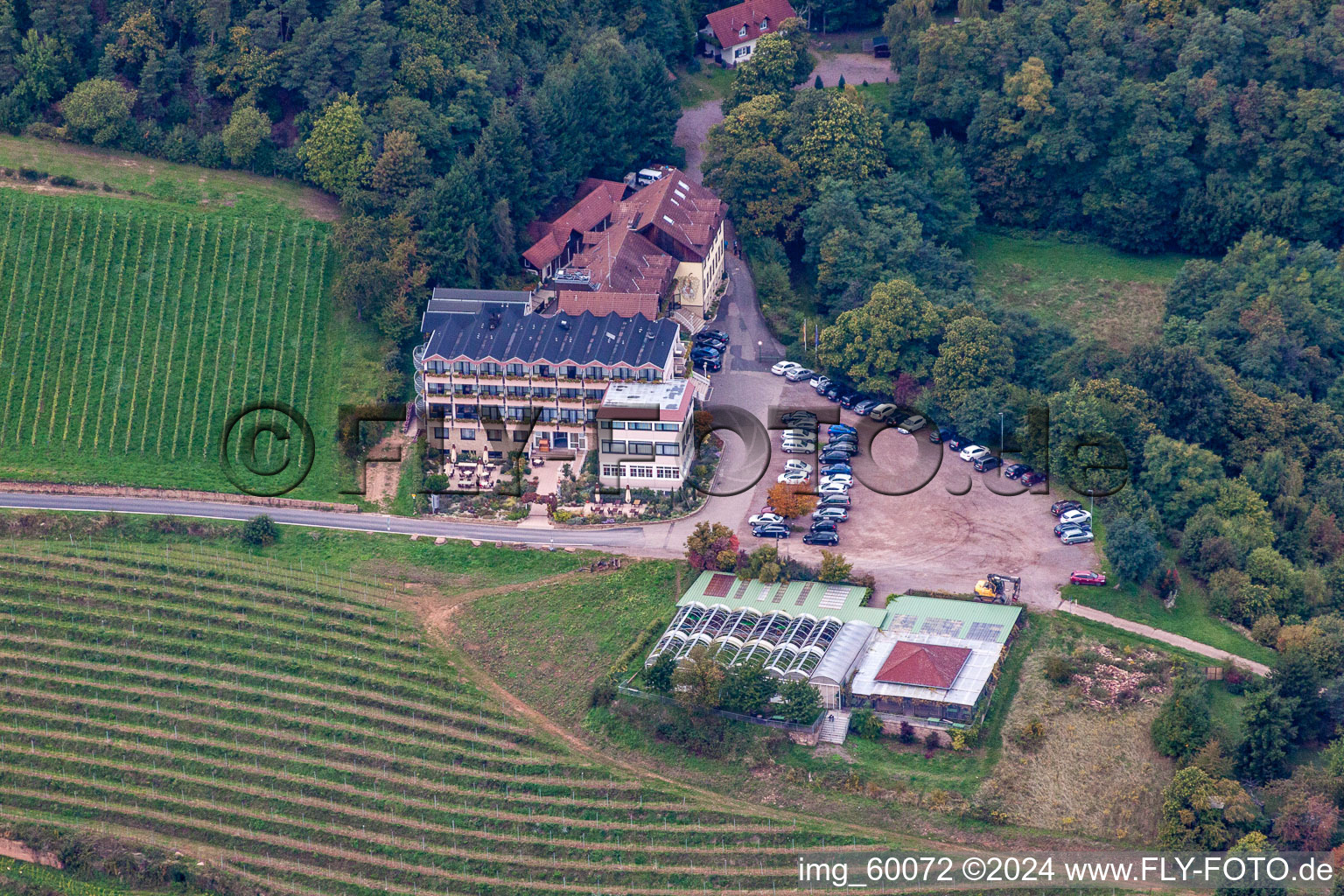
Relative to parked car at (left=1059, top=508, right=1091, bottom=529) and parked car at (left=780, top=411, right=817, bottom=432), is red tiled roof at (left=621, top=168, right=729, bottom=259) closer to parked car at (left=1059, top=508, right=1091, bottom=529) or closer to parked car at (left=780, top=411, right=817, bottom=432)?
parked car at (left=780, top=411, right=817, bottom=432)

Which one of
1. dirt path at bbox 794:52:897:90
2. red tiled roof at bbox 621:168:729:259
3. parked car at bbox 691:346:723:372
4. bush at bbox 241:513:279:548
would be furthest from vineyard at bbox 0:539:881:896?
dirt path at bbox 794:52:897:90

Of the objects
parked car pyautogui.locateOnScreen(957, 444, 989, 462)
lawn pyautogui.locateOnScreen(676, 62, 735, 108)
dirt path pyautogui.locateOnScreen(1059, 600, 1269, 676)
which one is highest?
lawn pyautogui.locateOnScreen(676, 62, 735, 108)

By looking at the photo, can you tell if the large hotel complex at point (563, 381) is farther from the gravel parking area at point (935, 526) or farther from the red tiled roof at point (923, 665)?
the red tiled roof at point (923, 665)

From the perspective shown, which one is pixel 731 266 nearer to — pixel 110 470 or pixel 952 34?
pixel 952 34

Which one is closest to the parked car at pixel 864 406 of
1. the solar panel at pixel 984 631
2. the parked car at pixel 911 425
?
the parked car at pixel 911 425

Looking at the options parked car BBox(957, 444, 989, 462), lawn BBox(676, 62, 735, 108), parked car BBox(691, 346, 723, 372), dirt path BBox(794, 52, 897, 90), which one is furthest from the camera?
lawn BBox(676, 62, 735, 108)

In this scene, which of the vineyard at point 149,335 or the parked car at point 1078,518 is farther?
the vineyard at point 149,335
